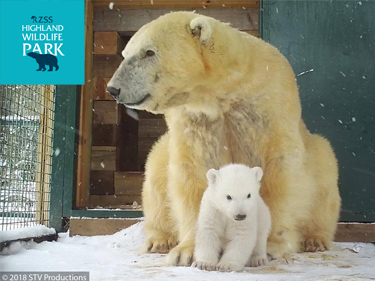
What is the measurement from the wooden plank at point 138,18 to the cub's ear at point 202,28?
1.54m

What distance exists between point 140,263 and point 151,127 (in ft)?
7.64

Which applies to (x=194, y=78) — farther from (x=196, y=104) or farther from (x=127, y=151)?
(x=127, y=151)

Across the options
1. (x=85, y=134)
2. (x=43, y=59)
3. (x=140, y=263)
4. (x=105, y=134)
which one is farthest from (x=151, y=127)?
(x=140, y=263)

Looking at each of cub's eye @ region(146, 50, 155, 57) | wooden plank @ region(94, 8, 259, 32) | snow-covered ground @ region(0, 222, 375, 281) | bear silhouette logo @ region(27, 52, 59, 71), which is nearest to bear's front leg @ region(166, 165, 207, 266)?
snow-covered ground @ region(0, 222, 375, 281)

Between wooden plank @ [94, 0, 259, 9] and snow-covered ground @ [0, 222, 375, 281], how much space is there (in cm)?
128

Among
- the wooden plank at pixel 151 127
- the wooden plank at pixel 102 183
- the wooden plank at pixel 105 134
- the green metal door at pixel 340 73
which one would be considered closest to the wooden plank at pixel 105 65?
the wooden plank at pixel 105 134

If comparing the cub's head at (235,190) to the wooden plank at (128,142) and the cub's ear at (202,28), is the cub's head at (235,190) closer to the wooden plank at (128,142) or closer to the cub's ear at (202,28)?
the cub's ear at (202,28)

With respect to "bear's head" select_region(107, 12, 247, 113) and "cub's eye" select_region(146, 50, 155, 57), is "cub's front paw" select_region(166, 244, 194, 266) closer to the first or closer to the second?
→ "bear's head" select_region(107, 12, 247, 113)

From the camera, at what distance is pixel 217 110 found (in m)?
1.54

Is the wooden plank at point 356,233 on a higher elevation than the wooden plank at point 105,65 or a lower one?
lower

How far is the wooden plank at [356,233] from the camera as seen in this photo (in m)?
2.11

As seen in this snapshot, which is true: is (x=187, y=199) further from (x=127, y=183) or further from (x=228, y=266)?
(x=127, y=183)

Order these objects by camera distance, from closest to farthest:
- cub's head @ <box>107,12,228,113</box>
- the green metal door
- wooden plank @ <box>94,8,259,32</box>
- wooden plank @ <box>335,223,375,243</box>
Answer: cub's head @ <box>107,12,228,113</box> → wooden plank @ <box>335,223,375,243</box> → the green metal door → wooden plank @ <box>94,8,259,32</box>

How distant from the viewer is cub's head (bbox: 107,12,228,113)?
4.41 feet
